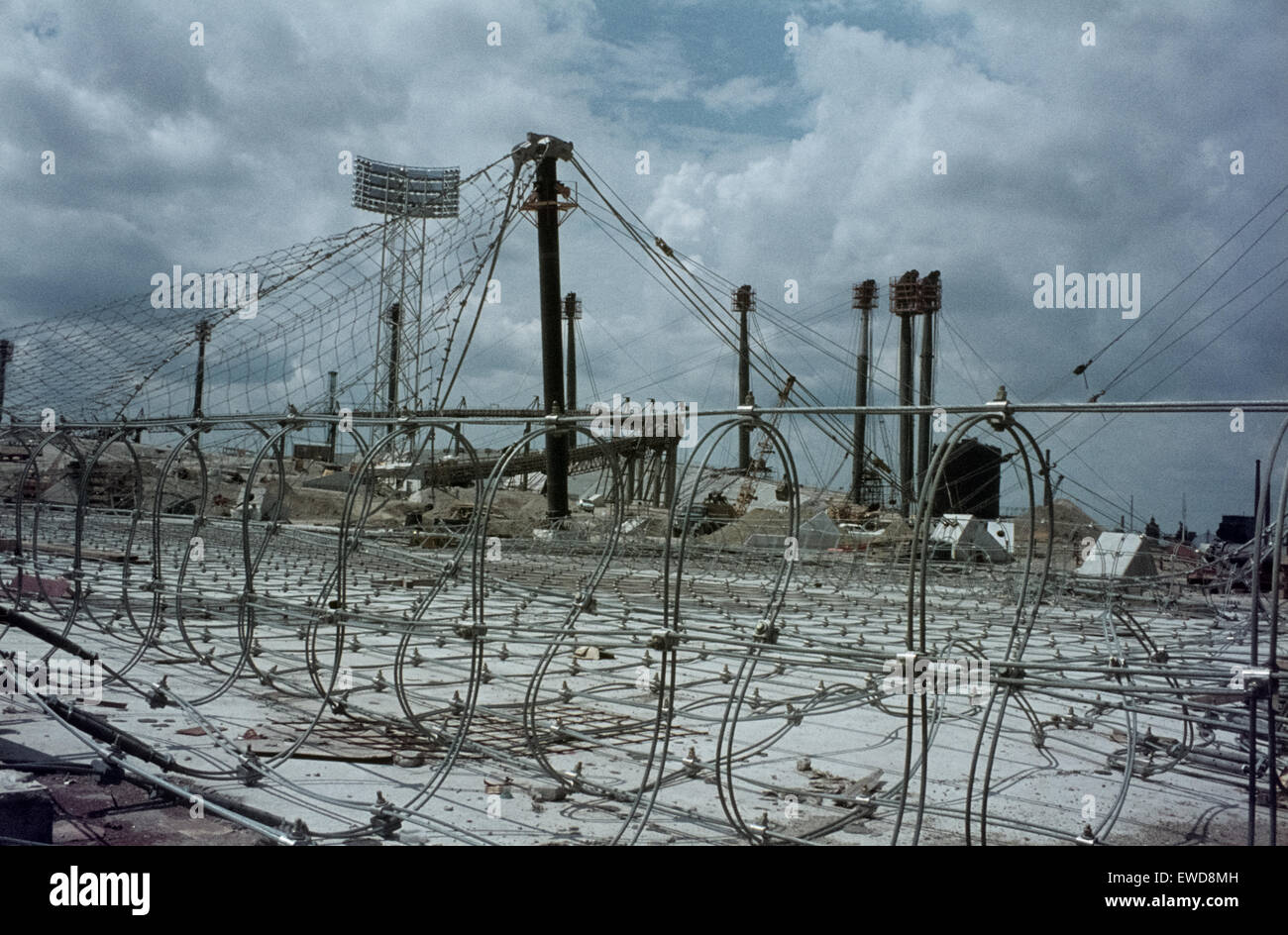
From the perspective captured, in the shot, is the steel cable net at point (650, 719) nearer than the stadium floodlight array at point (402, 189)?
Yes

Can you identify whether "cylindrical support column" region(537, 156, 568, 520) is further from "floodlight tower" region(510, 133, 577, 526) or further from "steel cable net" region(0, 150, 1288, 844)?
"steel cable net" region(0, 150, 1288, 844)

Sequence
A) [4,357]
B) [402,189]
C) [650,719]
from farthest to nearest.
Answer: [402,189], [4,357], [650,719]

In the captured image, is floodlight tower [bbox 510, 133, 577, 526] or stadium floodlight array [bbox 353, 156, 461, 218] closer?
floodlight tower [bbox 510, 133, 577, 526]

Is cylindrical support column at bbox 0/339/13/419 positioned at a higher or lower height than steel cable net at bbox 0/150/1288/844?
higher

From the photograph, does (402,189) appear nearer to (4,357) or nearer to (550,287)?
(550,287)

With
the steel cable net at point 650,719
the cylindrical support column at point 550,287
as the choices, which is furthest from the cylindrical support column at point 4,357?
the cylindrical support column at point 550,287

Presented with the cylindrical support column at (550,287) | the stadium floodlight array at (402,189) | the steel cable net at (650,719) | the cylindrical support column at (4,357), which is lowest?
the steel cable net at (650,719)

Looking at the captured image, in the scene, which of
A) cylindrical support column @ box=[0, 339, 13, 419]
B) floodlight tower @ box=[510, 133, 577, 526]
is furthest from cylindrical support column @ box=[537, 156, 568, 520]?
cylindrical support column @ box=[0, 339, 13, 419]

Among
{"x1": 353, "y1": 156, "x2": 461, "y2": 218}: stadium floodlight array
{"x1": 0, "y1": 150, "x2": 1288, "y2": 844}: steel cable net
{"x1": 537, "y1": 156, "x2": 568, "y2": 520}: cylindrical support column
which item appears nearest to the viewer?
{"x1": 0, "y1": 150, "x2": 1288, "y2": 844}: steel cable net

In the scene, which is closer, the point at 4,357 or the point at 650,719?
the point at 650,719

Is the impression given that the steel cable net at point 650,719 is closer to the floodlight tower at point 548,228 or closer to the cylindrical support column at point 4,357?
the cylindrical support column at point 4,357

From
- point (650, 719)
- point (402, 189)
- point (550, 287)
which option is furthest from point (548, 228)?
point (650, 719)

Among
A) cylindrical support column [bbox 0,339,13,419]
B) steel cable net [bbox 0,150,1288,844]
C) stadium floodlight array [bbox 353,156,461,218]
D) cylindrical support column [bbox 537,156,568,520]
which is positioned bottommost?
steel cable net [bbox 0,150,1288,844]
